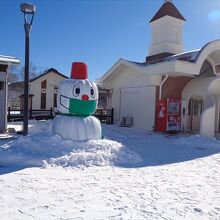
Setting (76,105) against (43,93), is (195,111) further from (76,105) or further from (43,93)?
(43,93)

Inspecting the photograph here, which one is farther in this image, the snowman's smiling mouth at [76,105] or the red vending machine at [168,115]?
the red vending machine at [168,115]

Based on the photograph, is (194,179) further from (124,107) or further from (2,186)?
(124,107)

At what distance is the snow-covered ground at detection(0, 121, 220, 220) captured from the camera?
4215mm

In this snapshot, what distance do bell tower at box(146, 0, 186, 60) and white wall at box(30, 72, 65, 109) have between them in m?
13.2

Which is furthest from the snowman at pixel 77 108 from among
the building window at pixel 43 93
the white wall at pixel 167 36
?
the building window at pixel 43 93

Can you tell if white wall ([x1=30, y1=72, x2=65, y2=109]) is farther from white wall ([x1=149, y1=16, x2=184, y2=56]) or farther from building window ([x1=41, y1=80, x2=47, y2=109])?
white wall ([x1=149, y1=16, x2=184, y2=56])

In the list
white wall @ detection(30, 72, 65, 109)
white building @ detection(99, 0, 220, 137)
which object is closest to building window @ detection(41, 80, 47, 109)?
white wall @ detection(30, 72, 65, 109)

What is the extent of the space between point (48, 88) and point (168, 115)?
17339mm

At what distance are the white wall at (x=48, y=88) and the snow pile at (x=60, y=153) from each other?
20069 mm

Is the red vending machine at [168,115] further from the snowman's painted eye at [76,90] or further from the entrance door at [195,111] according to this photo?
the snowman's painted eye at [76,90]

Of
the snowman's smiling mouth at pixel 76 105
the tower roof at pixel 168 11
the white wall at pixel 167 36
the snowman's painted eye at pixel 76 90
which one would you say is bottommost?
the snowman's smiling mouth at pixel 76 105

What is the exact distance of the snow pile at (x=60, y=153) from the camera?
272 inches

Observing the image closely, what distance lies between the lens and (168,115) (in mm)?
14500

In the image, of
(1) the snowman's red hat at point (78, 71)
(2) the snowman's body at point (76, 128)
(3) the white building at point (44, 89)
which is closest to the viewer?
(2) the snowman's body at point (76, 128)
